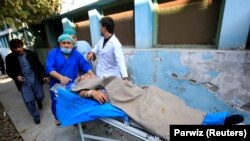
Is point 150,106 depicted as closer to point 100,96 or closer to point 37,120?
point 100,96

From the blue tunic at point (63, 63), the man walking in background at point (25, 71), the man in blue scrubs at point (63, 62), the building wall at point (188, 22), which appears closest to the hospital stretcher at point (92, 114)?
the man in blue scrubs at point (63, 62)

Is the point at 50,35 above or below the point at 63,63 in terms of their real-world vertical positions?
above

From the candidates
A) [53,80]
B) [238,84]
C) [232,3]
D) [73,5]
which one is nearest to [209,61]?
[238,84]

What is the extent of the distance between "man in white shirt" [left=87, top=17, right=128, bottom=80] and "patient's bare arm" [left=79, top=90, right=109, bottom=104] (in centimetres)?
70

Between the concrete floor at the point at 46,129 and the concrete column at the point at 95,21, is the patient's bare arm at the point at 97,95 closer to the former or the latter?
the concrete floor at the point at 46,129

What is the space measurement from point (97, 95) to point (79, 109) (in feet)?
0.90

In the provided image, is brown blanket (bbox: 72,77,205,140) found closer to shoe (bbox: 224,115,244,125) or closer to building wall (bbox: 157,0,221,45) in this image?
shoe (bbox: 224,115,244,125)

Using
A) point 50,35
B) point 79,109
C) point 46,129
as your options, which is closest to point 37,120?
point 46,129

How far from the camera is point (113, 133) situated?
100 inches

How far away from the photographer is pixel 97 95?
1.69 metres

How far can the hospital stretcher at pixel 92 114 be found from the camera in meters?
1.48

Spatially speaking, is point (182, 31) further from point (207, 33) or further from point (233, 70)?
point (233, 70)

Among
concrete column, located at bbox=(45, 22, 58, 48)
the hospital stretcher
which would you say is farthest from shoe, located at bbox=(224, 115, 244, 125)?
concrete column, located at bbox=(45, 22, 58, 48)

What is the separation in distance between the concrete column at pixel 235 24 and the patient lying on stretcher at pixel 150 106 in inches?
46.4
